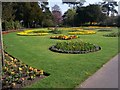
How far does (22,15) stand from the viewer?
32.7m

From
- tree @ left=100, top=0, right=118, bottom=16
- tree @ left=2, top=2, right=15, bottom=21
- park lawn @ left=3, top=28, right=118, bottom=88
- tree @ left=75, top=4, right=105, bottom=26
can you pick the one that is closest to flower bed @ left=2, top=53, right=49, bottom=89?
park lawn @ left=3, top=28, right=118, bottom=88

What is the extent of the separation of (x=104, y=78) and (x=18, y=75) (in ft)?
6.97

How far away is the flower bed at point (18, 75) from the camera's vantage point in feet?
18.3

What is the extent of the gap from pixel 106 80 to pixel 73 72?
1061 mm

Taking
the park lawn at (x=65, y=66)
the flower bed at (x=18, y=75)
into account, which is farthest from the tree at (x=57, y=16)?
the flower bed at (x=18, y=75)

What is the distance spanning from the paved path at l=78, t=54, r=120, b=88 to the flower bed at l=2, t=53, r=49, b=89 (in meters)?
1.24

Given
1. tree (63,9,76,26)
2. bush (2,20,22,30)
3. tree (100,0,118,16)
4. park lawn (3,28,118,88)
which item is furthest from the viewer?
tree (100,0,118,16)

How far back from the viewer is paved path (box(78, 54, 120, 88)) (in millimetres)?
5500

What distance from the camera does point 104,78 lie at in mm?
6043

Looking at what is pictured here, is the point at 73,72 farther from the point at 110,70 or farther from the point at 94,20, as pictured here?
the point at 94,20

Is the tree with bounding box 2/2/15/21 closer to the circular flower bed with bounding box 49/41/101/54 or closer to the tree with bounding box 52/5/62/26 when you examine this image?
the circular flower bed with bounding box 49/41/101/54

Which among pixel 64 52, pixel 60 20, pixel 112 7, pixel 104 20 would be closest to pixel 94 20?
pixel 104 20

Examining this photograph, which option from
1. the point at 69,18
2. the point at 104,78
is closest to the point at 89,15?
the point at 69,18

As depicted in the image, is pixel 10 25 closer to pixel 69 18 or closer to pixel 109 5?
pixel 69 18
